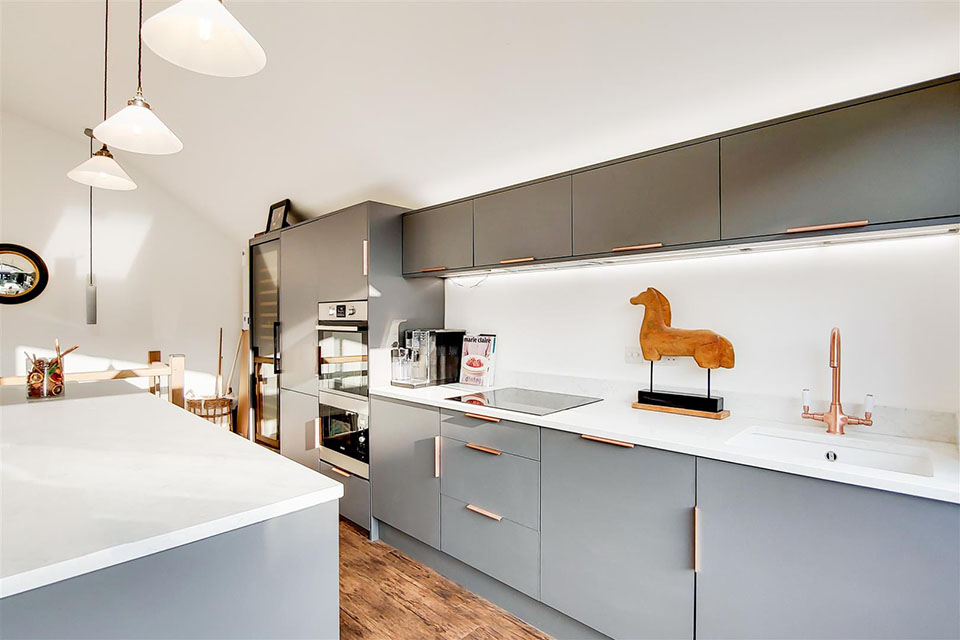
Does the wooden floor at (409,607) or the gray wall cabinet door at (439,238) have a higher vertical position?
the gray wall cabinet door at (439,238)

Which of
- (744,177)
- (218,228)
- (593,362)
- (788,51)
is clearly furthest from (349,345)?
(218,228)

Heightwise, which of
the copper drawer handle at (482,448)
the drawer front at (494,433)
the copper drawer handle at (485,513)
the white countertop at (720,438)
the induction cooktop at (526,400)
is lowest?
the copper drawer handle at (485,513)

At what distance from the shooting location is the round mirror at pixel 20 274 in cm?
401

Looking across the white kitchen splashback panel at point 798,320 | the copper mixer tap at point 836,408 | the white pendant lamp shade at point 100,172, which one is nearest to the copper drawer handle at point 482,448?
the white kitchen splashback panel at point 798,320

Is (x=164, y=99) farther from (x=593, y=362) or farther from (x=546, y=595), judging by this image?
(x=546, y=595)

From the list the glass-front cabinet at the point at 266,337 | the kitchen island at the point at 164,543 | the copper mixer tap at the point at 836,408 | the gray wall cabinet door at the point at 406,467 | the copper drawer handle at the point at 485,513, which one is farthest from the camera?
the glass-front cabinet at the point at 266,337

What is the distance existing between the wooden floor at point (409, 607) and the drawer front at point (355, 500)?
260 mm

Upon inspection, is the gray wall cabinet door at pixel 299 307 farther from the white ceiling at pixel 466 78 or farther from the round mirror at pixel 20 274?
the round mirror at pixel 20 274

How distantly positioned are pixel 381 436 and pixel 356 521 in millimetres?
638

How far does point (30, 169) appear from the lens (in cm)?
414

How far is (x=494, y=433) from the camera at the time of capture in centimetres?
219

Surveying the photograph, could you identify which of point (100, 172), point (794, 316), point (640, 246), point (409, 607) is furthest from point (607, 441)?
point (100, 172)

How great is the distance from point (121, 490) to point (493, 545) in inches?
61.2

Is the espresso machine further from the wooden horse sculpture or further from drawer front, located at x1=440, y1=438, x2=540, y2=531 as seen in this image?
the wooden horse sculpture
